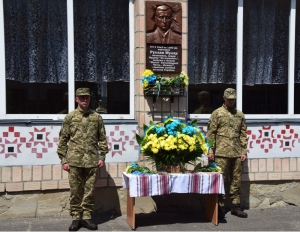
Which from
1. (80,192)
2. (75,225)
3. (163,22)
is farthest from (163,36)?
(75,225)

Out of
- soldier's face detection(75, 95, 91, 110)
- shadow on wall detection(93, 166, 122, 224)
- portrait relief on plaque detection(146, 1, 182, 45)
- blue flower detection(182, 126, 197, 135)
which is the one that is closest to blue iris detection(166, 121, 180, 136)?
blue flower detection(182, 126, 197, 135)

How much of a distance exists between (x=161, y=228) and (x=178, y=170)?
31.8 inches

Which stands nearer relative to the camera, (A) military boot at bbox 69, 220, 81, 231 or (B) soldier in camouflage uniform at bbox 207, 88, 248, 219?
(A) military boot at bbox 69, 220, 81, 231

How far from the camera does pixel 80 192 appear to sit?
18.3ft

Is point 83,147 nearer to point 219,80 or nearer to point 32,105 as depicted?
point 32,105

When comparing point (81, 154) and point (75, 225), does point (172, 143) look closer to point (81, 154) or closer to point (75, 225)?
point (81, 154)

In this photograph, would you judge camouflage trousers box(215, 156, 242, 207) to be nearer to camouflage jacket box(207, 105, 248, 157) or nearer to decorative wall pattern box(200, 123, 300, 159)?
camouflage jacket box(207, 105, 248, 157)

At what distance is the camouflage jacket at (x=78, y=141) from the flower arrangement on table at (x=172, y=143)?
64 cm

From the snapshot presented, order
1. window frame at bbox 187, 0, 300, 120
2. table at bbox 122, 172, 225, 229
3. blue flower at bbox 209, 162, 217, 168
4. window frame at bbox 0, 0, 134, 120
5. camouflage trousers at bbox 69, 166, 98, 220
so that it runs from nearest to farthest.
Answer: table at bbox 122, 172, 225, 229
camouflage trousers at bbox 69, 166, 98, 220
blue flower at bbox 209, 162, 217, 168
window frame at bbox 0, 0, 134, 120
window frame at bbox 187, 0, 300, 120

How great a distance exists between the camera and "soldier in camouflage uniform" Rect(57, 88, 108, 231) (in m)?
5.43

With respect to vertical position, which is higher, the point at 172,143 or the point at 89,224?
the point at 172,143

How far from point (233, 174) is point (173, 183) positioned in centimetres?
118

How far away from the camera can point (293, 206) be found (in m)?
6.78

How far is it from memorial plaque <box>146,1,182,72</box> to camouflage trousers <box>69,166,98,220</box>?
69.9 inches
